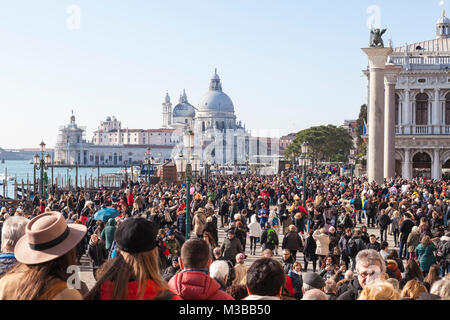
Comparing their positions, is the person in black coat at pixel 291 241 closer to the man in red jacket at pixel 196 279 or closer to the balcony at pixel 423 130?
the man in red jacket at pixel 196 279

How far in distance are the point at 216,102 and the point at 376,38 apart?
153615 millimetres

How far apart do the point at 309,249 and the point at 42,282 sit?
9238 mm

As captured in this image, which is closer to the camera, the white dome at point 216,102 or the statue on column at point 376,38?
the statue on column at point 376,38

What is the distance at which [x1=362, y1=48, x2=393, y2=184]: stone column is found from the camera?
929 inches

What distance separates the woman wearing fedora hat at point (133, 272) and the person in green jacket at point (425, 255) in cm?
740

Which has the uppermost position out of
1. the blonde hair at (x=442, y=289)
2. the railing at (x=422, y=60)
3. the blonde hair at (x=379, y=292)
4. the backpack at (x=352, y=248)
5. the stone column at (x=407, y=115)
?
the railing at (x=422, y=60)

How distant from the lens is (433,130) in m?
40.2

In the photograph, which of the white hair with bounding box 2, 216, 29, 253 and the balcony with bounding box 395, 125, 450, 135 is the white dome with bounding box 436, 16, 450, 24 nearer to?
the balcony with bounding box 395, 125, 450, 135

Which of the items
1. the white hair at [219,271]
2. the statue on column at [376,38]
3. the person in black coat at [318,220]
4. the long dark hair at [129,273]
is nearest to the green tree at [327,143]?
the statue on column at [376,38]

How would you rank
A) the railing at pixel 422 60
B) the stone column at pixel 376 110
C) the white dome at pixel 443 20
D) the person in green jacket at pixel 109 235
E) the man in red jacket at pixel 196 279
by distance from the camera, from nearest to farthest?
the man in red jacket at pixel 196 279 < the person in green jacket at pixel 109 235 < the stone column at pixel 376 110 < the railing at pixel 422 60 < the white dome at pixel 443 20

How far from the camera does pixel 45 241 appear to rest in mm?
3131

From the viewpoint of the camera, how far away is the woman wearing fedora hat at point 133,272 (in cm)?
310
